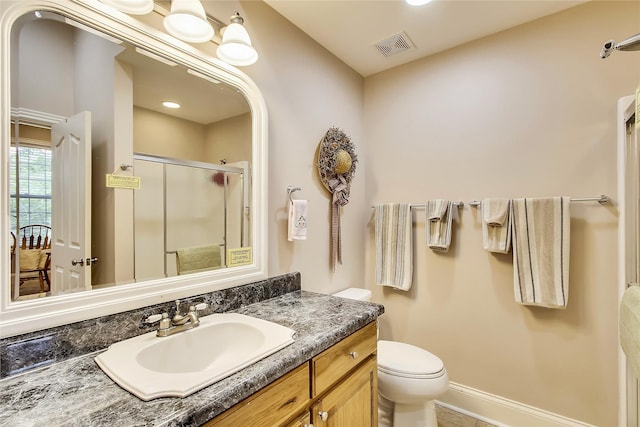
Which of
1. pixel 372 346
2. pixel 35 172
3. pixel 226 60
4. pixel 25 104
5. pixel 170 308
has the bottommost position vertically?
pixel 372 346

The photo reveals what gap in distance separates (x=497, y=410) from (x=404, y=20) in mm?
2439

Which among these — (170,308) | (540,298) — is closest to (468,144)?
(540,298)

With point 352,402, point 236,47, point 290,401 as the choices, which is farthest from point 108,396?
point 236,47

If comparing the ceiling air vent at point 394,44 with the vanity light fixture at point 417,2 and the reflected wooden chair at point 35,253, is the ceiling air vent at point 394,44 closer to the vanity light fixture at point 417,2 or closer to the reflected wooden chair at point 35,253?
the vanity light fixture at point 417,2

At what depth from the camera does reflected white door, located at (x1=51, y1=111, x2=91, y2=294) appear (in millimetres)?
906

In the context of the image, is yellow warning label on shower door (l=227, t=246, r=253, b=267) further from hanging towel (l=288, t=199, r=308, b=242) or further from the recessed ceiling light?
the recessed ceiling light

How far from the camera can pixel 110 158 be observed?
1022 millimetres

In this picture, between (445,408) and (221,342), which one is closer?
(221,342)

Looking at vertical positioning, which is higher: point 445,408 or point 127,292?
point 127,292

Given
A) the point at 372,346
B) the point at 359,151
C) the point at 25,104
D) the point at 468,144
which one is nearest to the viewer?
the point at 25,104

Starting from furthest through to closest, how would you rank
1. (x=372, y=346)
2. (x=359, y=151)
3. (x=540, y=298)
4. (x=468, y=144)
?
(x=359, y=151) → (x=468, y=144) → (x=540, y=298) → (x=372, y=346)

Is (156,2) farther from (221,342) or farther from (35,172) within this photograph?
(221,342)

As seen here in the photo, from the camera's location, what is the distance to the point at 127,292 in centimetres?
101

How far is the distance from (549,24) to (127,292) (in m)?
2.52
